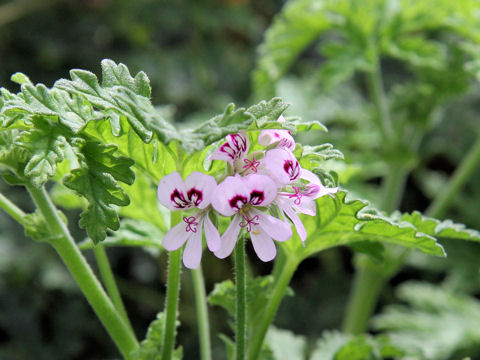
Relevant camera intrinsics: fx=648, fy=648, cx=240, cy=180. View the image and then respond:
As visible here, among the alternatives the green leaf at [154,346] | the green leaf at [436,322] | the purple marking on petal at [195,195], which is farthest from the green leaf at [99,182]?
the green leaf at [436,322]

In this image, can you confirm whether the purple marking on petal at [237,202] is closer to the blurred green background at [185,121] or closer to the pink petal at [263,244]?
the pink petal at [263,244]

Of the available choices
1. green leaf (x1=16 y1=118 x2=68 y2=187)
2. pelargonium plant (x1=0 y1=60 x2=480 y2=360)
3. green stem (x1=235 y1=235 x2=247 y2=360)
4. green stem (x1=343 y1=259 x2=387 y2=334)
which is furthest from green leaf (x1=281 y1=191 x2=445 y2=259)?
green stem (x1=343 y1=259 x2=387 y2=334)

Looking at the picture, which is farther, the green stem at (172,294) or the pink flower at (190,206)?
the green stem at (172,294)

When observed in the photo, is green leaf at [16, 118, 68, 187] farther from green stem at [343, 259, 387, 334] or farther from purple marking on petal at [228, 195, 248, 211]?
green stem at [343, 259, 387, 334]

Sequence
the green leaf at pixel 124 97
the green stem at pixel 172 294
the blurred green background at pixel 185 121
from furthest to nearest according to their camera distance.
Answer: the blurred green background at pixel 185 121, the green stem at pixel 172 294, the green leaf at pixel 124 97

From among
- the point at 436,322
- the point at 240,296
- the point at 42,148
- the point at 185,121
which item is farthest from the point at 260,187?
Answer: the point at 185,121

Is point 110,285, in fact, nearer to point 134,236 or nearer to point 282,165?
point 134,236

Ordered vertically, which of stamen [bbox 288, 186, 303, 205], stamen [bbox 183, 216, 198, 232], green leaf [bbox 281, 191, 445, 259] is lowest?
stamen [bbox 183, 216, 198, 232]

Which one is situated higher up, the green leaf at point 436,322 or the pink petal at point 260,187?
the green leaf at point 436,322
